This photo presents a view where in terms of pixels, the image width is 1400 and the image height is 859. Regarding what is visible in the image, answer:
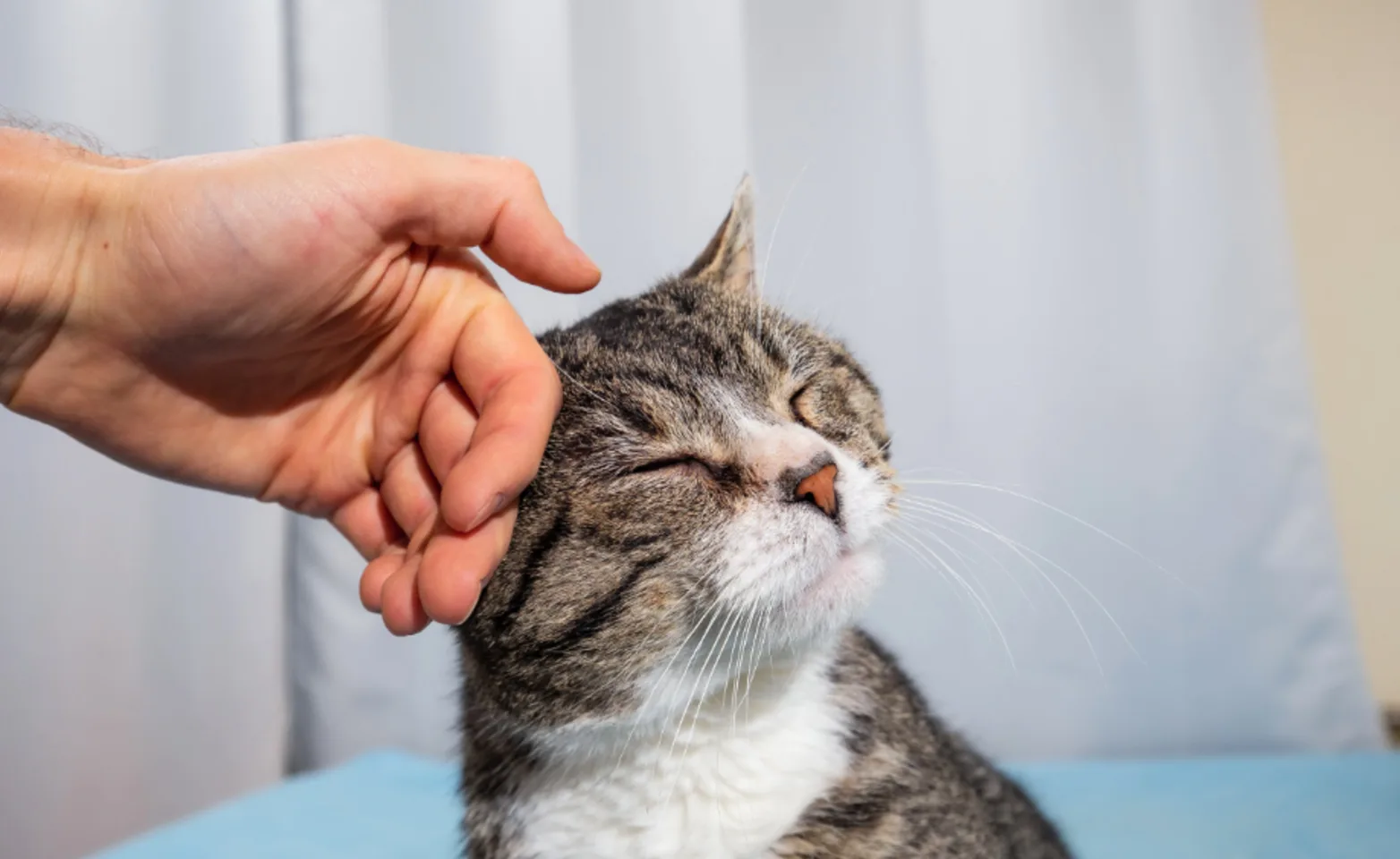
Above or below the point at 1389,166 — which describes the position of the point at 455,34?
above

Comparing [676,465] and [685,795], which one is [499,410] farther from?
[685,795]

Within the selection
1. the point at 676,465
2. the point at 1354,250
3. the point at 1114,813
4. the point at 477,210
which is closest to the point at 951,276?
the point at 1354,250

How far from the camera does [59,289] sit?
3.95 feet

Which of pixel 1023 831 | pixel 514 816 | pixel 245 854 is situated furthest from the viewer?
pixel 245 854

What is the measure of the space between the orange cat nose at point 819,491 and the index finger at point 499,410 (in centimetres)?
31

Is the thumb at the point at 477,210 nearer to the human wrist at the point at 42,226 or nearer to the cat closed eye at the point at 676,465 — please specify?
the cat closed eye at the point at 676,465

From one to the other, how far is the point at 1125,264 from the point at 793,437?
171cm

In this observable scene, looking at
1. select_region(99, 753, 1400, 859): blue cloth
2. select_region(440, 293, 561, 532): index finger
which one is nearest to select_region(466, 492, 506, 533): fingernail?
select_region(440, 293, 561, 532): index finger

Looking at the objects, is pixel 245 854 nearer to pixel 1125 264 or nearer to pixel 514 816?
pixel 514 816

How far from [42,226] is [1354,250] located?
9.60 feet

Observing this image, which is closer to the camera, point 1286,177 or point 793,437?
point 793,437

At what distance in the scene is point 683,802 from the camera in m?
1.24

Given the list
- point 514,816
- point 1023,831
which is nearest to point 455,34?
point 514,816

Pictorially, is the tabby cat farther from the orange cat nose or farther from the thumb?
the thumb
